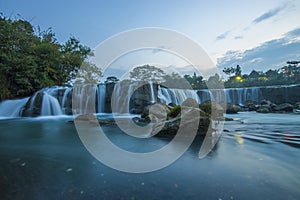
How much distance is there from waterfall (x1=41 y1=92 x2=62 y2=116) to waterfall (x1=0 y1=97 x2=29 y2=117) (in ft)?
4.55

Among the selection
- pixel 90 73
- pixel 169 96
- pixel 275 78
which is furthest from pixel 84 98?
pixel 275 78

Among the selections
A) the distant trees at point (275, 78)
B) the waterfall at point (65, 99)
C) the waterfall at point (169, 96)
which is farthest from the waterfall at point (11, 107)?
the distant trees at point (275, 78)

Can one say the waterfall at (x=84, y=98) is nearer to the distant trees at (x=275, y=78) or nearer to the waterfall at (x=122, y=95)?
the waterfall at (x=122, y=95)

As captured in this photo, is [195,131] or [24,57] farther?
[24,57]

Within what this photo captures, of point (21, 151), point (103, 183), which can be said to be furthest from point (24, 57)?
point (103, 183)

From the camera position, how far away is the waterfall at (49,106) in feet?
33.4

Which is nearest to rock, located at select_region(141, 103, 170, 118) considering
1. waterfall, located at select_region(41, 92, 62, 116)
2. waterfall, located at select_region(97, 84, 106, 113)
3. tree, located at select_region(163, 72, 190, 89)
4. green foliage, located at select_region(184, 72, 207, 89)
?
waterfall, located at select_region(97, 84, 106, 113)

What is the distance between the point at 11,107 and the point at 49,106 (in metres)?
2.36

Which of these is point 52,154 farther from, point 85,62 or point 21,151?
point 85,62

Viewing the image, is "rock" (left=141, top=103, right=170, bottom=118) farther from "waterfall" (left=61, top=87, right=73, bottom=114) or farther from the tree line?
the tree line

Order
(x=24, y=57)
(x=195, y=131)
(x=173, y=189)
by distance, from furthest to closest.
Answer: (x=24, y=57) → (x=195, y=131) → (x=173, y=189)

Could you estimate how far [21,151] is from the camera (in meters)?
2.80

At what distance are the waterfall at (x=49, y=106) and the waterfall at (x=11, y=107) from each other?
1387 millimetres

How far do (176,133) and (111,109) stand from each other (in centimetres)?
956
